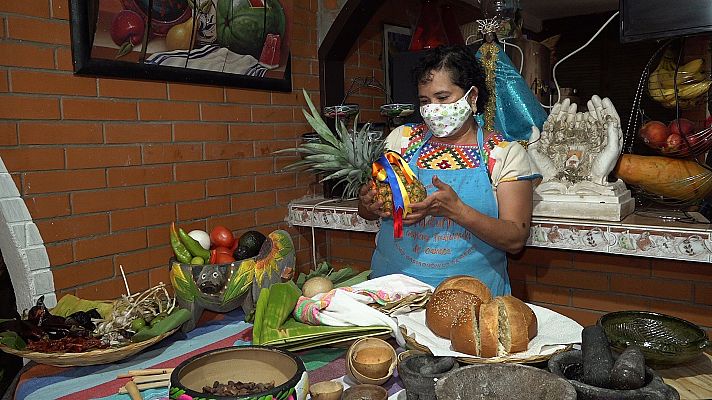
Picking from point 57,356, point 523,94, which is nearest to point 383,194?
point 57,356

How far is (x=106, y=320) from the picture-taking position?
62.3 inches

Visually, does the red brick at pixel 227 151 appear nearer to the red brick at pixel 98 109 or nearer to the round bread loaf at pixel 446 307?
the red brick at pixel 98 109

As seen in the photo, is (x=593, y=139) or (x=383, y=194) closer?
(x=383, y=194)

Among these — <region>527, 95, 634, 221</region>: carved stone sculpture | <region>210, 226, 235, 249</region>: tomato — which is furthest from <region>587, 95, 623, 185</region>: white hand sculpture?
<region>210, 226, 235, 249</region>: tomato

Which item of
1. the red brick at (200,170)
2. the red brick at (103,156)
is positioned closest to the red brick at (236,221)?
the red brick at (200,170)

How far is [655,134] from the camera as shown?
2.73m

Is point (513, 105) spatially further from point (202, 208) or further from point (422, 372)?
point (422, 372)

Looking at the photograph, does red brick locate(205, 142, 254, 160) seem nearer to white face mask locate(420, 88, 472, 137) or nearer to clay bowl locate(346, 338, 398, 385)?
white face mask locate(420, 88, 472, 137)

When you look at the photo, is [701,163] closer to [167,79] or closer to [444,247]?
[444,247]

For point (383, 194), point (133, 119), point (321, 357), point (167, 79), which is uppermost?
point (167, 79)

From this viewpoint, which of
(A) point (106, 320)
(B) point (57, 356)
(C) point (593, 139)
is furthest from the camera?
(C) point (593, 139)

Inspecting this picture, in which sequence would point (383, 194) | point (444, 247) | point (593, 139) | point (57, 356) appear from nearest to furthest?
point (57, 356) → point (383, 194) → point (444, 247) → point (593, 139)

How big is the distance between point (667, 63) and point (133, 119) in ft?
8.09

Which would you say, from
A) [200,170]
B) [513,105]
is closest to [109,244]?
[200,170]
